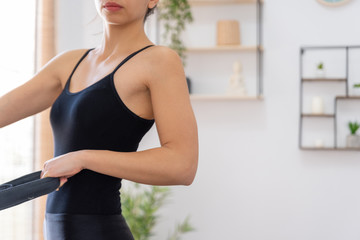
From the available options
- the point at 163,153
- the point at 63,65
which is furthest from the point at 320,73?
the point at 163,153

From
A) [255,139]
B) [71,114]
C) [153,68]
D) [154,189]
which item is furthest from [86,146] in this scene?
[255,139]

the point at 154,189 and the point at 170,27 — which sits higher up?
the point at 170,27

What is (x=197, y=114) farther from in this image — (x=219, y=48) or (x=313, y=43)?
(x=313, y=43)

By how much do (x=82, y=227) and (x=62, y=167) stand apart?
0.14m

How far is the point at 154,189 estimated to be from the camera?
3629mm

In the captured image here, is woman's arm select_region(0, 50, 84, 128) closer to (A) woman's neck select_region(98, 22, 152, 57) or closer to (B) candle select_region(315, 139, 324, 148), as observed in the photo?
(A) woman's neck select_region(98, 22, 152, 57)

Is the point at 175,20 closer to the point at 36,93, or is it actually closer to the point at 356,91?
the point at 356,91

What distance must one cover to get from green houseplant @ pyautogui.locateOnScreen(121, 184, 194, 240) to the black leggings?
273 cm

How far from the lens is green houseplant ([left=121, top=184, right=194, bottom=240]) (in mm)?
3582

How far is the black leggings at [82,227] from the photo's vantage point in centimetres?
82

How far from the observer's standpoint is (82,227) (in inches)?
32.3

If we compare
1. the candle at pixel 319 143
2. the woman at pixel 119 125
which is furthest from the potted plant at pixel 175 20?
the woman at pixel 119 125

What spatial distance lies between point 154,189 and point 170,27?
1.17 m

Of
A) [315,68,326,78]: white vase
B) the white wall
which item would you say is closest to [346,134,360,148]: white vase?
the white wall
